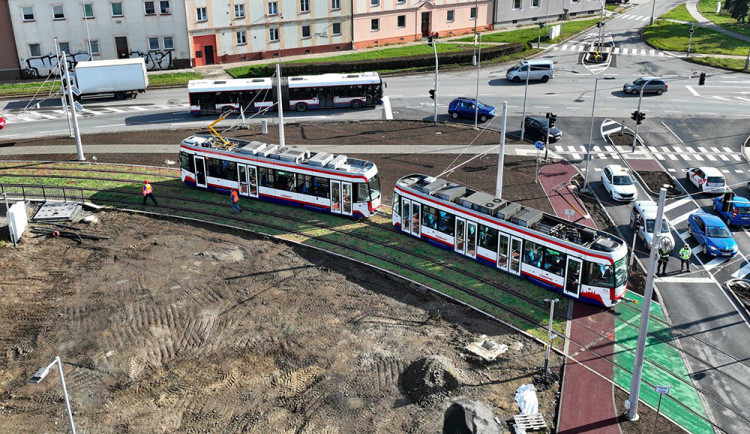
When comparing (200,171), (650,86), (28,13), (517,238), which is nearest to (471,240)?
(517,238)

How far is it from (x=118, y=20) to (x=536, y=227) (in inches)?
2193

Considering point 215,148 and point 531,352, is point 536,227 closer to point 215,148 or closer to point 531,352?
point 531,352

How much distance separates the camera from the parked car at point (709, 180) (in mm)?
45438

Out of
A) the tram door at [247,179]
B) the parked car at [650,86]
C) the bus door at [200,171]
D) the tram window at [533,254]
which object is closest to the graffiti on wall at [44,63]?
the bus door at [200,171]

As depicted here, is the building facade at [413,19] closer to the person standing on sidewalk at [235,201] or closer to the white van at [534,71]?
the white van at [534,71]

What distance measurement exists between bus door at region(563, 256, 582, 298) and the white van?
39.7 meters

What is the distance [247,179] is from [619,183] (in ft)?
77.9

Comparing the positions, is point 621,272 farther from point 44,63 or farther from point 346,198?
point 44,63

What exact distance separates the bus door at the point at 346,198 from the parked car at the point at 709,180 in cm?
2258

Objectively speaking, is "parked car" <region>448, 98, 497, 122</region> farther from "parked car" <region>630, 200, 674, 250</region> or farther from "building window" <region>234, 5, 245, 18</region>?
"building window" <region>234, 5, 245, 18</region>

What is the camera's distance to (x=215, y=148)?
43812mm

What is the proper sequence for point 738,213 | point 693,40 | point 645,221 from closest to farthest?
point 645,221 < point 738,213 < point 693,40

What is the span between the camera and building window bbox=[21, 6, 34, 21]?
228 feet

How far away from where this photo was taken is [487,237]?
35.2 metres
